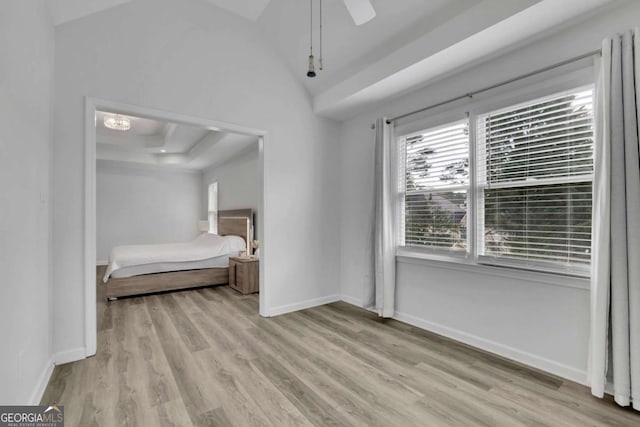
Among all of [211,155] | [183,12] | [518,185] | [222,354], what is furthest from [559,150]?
[211,155]

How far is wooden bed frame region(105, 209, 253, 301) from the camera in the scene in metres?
4.24

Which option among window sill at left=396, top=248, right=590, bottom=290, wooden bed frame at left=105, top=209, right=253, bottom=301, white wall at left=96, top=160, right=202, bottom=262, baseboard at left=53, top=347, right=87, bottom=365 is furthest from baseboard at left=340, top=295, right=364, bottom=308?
white wall at left=96, top=160, right=202, bottom=262

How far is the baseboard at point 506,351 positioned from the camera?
2.12m

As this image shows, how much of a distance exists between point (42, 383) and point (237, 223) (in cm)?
414

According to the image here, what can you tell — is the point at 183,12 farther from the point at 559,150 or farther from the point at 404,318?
the point at 404,318

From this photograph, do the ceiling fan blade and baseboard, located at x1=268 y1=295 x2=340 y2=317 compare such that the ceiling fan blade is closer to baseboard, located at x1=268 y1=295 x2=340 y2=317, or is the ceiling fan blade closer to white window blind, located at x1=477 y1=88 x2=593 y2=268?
white window blind, located at x1=477 y1=88 x2=593 y2=268

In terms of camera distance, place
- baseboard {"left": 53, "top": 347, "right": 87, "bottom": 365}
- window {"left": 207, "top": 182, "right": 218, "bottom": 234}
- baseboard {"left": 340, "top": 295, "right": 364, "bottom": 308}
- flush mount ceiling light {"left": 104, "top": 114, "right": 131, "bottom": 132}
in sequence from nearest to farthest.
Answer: baseboard {"left": 53, "top": 347, "right": 87, "bottom": 365} → baseboard {"left": 340, "top": 295, "right": 364, "bottom": 308} → flush mount ceiling light {"left": 104, "top": 114, "right": 131, "bottom": 132} → window {"left": 207, "top": 182, "right": 218, "bottom": 234}

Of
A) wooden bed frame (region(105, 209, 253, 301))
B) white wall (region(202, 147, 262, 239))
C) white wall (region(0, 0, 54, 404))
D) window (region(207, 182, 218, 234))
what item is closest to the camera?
white wall (region(0, 0, 54, 404))

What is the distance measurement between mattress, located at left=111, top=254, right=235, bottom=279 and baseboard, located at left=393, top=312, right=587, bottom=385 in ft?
10.7

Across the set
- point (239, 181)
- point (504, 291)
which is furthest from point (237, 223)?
point (504, 291)

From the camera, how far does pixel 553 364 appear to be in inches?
86.7

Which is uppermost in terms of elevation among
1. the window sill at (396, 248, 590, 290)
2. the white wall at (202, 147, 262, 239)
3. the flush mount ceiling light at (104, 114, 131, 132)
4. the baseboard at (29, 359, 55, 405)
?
the flush mount ceiling light at (104, 114, 131, 132)

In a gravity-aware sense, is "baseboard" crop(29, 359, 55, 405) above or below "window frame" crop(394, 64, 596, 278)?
below

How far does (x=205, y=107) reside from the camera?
10.1 feet
